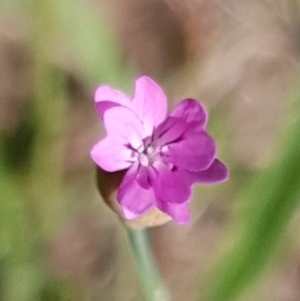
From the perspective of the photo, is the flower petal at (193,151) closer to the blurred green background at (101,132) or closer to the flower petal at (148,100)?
the flower petal at (148,100)

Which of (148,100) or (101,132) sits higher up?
(101,132)

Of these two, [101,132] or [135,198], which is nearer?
Result: [135,198]

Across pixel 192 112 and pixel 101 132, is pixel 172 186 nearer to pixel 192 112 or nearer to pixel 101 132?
pixel 192 112

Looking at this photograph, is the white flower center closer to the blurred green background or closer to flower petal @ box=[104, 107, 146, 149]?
flower petal @ box=[104, 107, 146, 149]

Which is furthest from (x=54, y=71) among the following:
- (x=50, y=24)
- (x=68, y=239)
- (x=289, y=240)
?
(x=289, y=240)

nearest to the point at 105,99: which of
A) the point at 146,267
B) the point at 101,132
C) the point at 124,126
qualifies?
the point at 124,126

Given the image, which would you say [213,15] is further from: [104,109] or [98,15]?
[104,109]

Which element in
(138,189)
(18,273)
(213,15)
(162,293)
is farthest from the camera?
(213,15)
